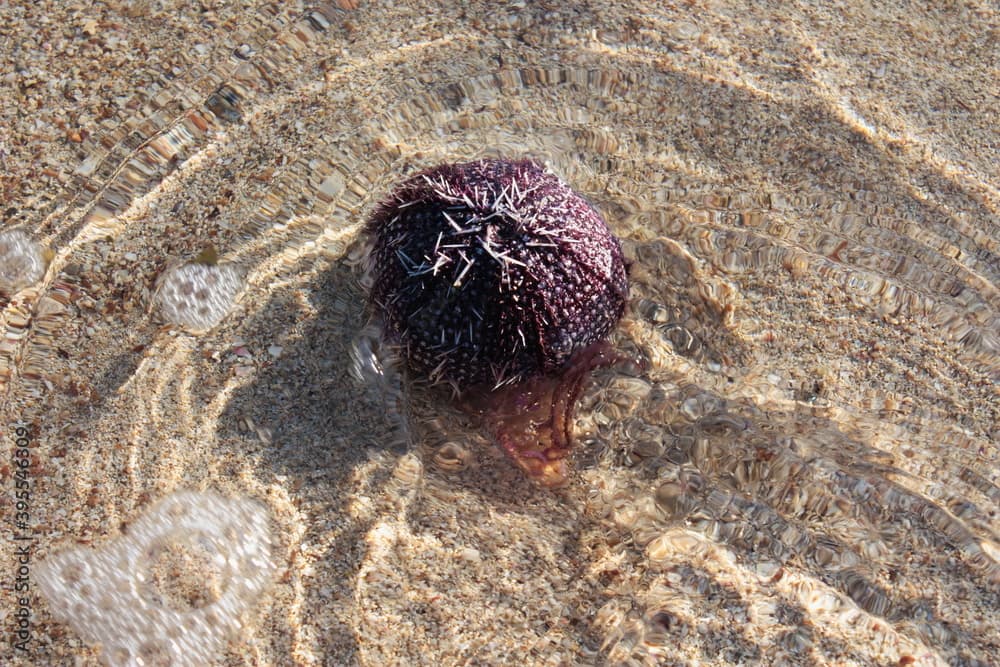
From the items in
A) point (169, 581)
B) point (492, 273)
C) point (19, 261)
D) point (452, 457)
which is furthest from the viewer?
point (19, 261)

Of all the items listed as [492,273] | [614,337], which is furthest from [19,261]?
[614,337]

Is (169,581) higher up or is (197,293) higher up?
(197,293)

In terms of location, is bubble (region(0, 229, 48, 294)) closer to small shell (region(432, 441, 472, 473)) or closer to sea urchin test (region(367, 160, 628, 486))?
sea urchin test (region(367, 160, 628, 486))

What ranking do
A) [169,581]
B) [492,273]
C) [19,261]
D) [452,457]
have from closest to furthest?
[492,273] → [169,581] → [452,457] → [19,261]

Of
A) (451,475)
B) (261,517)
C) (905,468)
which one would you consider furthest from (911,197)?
(261,517)

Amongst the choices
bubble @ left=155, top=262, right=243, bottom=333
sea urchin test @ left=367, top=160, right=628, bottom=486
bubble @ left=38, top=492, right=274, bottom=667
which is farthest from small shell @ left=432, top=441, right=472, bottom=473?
bubble @ left=155, top=262, right=243, bottom=333

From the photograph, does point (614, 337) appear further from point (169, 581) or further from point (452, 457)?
point (169, 581)

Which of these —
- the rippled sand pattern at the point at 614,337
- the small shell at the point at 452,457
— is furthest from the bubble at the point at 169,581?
the small shell at the point at 452,457

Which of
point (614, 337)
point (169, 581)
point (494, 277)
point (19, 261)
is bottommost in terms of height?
point (169, 581)
